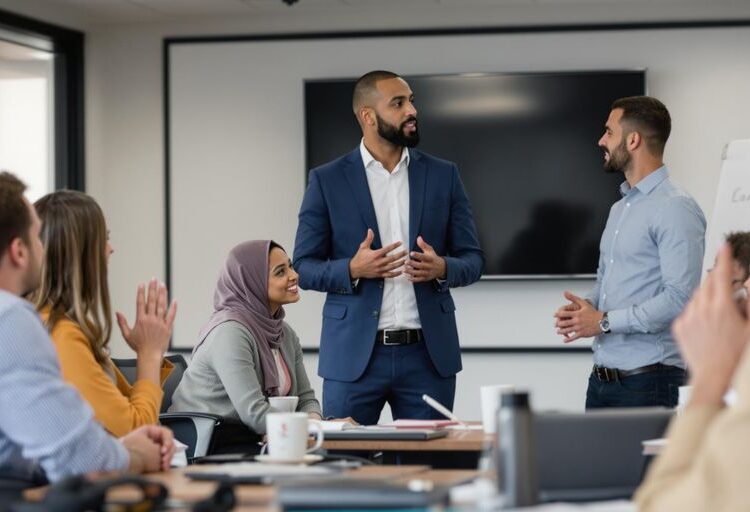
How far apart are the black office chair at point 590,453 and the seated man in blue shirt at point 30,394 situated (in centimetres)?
78

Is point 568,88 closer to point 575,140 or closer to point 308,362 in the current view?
point 575,140

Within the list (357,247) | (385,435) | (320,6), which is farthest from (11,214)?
(320,6)

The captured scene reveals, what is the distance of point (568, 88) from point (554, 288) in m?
1.10

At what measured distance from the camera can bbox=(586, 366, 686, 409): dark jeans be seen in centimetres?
417

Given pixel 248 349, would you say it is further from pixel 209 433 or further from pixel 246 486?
pixel 246 486

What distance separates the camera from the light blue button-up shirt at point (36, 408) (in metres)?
2.05

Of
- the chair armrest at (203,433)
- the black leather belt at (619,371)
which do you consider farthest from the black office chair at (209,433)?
the black leather belt at (619,371)

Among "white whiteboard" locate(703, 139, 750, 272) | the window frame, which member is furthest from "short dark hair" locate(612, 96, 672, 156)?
the window frame

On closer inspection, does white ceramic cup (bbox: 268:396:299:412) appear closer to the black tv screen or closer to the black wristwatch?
the black wristwatch

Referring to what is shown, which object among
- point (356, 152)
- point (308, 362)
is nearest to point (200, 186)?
point (308, 362)

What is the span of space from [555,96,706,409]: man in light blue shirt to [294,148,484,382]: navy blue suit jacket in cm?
42

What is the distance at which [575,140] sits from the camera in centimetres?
666

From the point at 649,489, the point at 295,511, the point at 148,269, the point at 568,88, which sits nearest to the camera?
the point at 649,489

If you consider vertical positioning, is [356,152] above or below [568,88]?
below
